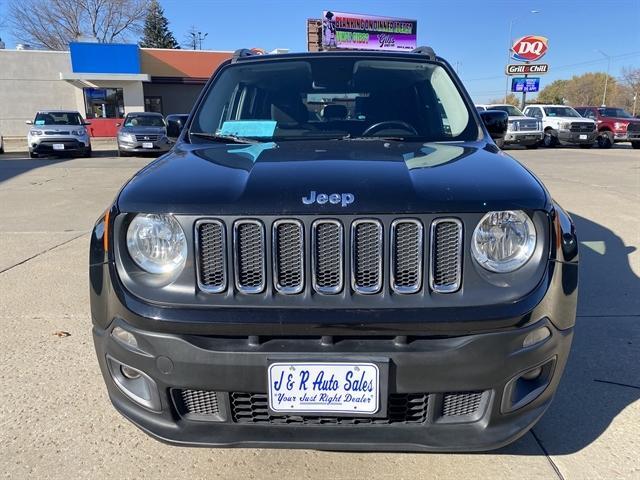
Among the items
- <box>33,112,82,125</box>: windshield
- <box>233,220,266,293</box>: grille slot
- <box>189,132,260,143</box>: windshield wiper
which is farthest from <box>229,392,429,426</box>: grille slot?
<box>33,112,82,125</box>: windshield

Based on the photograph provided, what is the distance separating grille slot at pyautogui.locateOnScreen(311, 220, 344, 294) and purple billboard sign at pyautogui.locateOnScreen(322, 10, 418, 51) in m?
33.0

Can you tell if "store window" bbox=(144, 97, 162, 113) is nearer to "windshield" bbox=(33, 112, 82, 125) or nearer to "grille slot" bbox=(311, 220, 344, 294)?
"windshield" bbox=(33, 112, 82, 125)

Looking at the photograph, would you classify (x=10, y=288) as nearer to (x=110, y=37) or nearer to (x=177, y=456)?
(x=177, y=456)

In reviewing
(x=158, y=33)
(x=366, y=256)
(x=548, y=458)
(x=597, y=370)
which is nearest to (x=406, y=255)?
(x=366, y=256)

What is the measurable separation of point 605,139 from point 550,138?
8.12 feet

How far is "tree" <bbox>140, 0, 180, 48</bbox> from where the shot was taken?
60469 millimetres

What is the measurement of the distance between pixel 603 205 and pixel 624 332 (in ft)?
17.9

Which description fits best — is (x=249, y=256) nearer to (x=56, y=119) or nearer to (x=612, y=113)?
(x=56, y=119)

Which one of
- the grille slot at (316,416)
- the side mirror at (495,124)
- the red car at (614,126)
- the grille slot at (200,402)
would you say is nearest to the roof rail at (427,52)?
the side mirror at (495,124)

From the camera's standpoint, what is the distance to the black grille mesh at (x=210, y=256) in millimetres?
1929

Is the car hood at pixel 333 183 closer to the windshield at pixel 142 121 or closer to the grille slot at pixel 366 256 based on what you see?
the grille slot at pixel 366 256

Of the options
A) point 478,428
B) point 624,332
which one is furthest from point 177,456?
point 624,332

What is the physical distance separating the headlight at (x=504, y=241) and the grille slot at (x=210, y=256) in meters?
0.93

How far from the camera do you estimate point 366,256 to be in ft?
6.24
